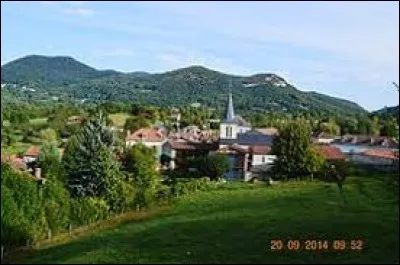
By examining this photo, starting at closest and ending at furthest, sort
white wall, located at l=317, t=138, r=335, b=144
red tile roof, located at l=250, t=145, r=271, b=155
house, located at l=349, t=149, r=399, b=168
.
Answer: house, located at l=349, t=149, r=399, b=168 → white wall, located at l=317, t=138, r=335, b=144 → red tile roof, located at l=250, t=145, r=271, b=155

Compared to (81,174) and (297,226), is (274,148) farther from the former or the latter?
(297,226)

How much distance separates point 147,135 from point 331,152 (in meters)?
18.0

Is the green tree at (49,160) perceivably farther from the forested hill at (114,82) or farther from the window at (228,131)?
the window at (228,131)

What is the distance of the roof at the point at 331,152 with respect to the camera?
883 inches

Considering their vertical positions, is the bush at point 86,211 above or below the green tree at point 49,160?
below

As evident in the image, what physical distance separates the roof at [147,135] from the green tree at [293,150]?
43.5ft

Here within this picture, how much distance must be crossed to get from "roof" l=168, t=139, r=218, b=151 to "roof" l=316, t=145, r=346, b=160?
517 inches

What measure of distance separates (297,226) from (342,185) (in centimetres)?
354

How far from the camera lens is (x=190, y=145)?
39.3m

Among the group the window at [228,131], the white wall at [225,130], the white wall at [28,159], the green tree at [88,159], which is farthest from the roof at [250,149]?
the green tree at [88,159]

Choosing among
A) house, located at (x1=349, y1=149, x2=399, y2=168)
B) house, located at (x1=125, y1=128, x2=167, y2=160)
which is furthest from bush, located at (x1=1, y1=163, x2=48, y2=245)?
house, located at (x1=125, y1=128, x2=167, y2=160)

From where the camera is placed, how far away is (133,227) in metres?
9.30

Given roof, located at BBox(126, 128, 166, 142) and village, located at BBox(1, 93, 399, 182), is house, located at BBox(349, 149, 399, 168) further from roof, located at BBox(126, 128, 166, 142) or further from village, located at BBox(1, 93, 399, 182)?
roof, located at BBox(126, 128, 166, 142)
